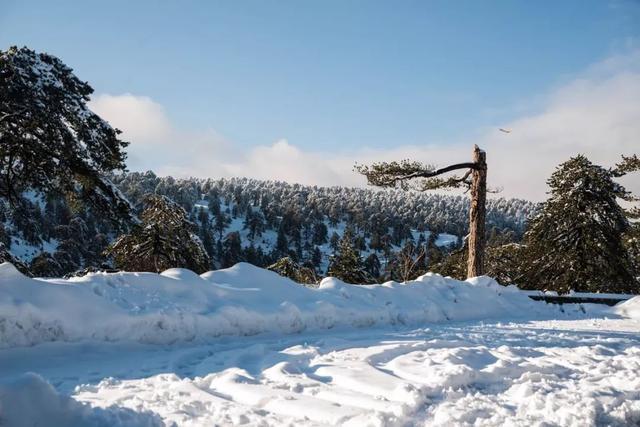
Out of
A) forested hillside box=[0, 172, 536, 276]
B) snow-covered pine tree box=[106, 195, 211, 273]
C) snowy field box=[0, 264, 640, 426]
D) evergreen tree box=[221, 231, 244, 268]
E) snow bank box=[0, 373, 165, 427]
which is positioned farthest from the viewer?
forested hillside box=[0, 172, 536, 276]

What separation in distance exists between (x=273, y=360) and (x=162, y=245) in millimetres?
19757

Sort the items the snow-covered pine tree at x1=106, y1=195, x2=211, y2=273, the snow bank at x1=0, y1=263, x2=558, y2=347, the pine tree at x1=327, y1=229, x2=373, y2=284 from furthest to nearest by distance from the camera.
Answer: the pine tree at x1=327, y1=229, x2=373, y2=284 < the snow-covered pine tree at x1=106, y1=195, x2=211, y2=273 < the snow bank at x1=0, y1=263, x2=558, y2=347

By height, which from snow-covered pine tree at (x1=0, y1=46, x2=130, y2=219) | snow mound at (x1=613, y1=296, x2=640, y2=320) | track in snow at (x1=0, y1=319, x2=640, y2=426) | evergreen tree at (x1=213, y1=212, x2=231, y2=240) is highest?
evergreen tree at (x1=213, y1=212, x2=231, y2=240)

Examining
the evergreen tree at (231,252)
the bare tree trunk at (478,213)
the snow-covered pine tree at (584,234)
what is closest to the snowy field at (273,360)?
the bare tree trunk at (478,213)

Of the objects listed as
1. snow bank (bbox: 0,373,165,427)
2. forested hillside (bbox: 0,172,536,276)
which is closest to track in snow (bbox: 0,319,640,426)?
snow bank (bbox: 0,373,165,427)

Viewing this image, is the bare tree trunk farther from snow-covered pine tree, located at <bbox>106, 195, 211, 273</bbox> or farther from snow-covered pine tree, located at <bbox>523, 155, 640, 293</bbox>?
snow-covered pine tree, located at <bbox>106, 195, 211, 273</bbox>

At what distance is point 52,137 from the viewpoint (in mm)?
9938

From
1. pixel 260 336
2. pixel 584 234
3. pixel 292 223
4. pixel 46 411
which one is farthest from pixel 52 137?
pixel 292 223

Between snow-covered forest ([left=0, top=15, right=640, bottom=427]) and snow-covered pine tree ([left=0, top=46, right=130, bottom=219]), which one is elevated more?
snow-covered pine tree ([left=0, top=46, right=130, bottom=219])

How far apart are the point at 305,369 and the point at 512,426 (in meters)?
1.94

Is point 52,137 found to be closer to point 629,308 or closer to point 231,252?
point 629,308

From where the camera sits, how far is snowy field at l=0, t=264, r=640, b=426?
3.18m

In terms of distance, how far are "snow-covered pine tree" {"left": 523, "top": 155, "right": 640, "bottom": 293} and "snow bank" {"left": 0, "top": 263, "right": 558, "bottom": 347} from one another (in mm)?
13645

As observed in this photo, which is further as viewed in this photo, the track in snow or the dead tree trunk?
the dead tree trunk
